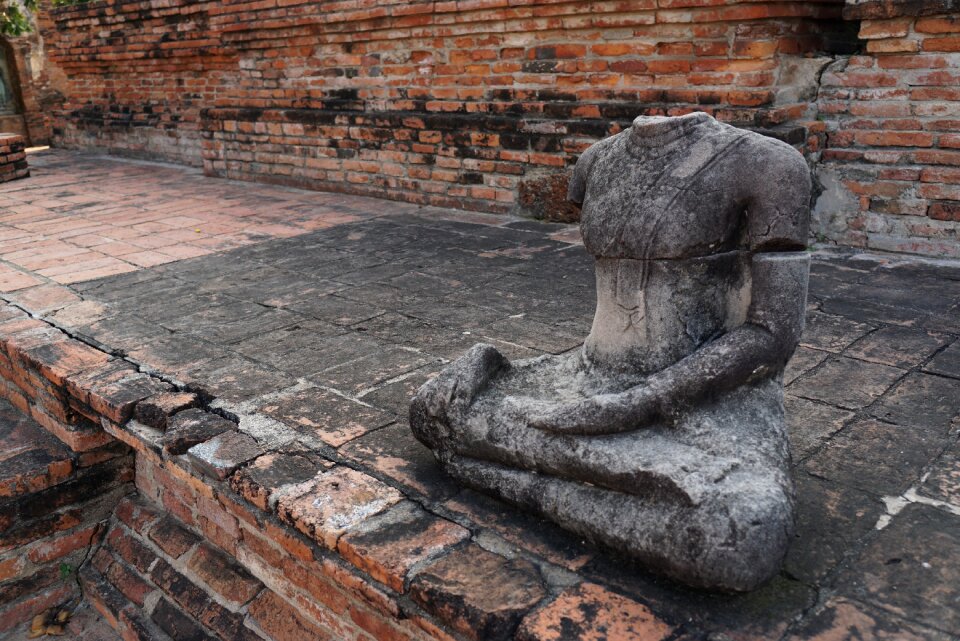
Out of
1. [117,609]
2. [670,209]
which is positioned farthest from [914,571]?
[117,609]

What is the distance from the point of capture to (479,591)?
6.35 ft

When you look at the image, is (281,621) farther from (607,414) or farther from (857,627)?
(857,627)

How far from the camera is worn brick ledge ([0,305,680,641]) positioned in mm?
1935

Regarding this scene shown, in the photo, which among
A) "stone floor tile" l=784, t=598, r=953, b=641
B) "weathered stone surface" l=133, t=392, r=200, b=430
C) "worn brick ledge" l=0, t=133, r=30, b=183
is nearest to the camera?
"stone floor tile" l=784, t=598, r=953, b=641

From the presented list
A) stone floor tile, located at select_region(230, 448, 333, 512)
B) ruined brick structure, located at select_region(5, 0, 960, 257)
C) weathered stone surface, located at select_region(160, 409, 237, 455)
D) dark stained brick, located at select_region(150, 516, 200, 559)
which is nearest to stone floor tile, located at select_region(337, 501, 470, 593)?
stone floor tile, located at select_region(230, 448, 333, 512)

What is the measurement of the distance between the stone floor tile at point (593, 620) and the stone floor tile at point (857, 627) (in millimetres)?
295

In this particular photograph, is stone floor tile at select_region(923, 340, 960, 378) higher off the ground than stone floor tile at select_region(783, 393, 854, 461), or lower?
higher

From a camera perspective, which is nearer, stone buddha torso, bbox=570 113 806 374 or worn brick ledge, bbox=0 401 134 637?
stone buddha torso, bbox=570 113 806 374

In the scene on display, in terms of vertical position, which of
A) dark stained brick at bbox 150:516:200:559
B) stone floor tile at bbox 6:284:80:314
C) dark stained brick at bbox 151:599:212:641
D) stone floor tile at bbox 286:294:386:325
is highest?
stone floor tile at bbox 6:284:80:314

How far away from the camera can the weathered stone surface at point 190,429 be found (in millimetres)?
2781

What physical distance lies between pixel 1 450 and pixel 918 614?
3.44m

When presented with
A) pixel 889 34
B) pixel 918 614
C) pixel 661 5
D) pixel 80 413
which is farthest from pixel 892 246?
pixel 80 413

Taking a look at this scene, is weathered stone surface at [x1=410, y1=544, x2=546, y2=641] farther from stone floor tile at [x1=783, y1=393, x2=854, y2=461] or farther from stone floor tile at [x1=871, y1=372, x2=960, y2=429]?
stone floor tile at [x1=871, y1=372, x2=960, y2=429]

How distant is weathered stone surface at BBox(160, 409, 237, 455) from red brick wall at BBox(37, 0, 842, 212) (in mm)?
3510
